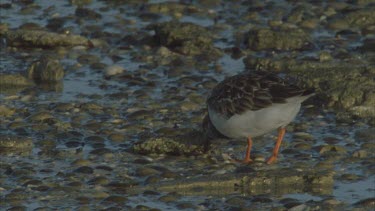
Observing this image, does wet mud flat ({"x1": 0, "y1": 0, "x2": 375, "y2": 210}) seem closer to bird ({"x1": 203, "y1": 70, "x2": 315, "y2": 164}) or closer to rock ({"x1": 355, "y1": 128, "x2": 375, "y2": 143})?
rock ({"x1": 355, "y1": 128, "x2": 375, "y2": 143})

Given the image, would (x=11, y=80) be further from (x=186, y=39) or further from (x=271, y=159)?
(x=271, y=159)

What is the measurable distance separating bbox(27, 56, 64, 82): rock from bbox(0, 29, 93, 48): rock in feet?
2.99

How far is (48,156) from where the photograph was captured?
30.8ft

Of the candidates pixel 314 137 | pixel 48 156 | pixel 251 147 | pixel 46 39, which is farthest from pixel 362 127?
pixel 46 39

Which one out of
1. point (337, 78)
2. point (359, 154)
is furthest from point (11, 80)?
point (359, 154)

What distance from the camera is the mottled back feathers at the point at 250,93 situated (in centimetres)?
884

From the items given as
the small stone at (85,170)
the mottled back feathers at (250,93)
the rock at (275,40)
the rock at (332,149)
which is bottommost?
the small stone at (85,170)

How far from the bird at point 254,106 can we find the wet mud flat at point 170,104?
0.82 ft

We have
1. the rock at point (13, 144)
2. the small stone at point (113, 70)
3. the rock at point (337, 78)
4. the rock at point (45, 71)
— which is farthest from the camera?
the small stone at point (113, 70)

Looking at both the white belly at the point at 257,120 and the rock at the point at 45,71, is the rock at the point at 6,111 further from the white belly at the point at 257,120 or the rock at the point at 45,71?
the white belly at the point at 257,120

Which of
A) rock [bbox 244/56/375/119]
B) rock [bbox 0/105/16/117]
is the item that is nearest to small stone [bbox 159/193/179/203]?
rock [bbox 244/56/375/119]

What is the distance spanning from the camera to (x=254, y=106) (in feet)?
29.3

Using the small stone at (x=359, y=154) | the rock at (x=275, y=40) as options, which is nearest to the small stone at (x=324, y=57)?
the rock at (x=275, y=40)

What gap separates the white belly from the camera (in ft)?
29.1
